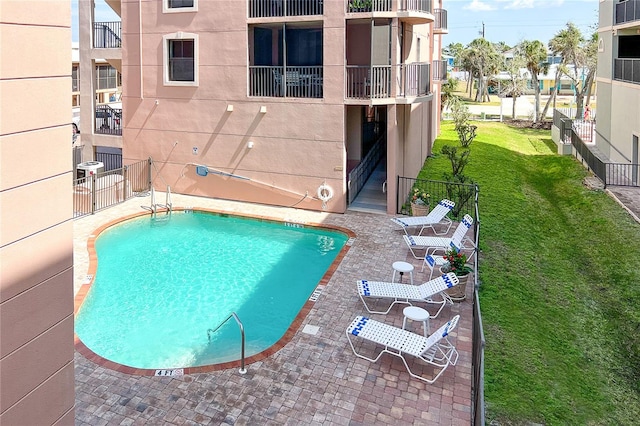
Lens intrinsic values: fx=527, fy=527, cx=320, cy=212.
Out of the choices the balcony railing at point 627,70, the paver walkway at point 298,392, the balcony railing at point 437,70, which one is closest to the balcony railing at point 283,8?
the balcony railing at point 437,70

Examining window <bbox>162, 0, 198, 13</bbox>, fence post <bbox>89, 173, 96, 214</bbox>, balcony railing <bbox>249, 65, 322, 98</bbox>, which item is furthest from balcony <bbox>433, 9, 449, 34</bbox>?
fence post <bbox>89, 173, 96, 214</bbox>

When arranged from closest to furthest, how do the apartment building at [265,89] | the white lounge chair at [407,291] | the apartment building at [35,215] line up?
the apartment building at [35,215] → the white lounge chair at [407,291] → the apartment building at [265,89]

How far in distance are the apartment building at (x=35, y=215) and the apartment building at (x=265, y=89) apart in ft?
40.3

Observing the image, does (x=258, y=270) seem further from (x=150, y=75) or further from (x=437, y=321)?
(x=150, y=75)

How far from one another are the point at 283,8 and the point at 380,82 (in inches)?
156

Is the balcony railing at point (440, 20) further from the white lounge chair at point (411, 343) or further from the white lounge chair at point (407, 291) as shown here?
the white lounge chair at point (411, 343)

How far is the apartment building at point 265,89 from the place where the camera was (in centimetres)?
1644

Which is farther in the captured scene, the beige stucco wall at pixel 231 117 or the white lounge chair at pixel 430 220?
the beige stucco wall at pixel 231 117

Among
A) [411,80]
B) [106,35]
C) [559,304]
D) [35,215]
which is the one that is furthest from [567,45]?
[35,215]

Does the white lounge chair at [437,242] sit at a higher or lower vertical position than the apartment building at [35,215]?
lower

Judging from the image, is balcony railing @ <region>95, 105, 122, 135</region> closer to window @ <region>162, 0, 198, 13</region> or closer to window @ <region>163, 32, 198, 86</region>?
window @ <region>163, 32, 198, 86</region>

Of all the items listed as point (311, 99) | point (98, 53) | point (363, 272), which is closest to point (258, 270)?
point (363, 272)

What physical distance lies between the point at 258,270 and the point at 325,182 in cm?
511

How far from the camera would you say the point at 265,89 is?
1773 centimetres
